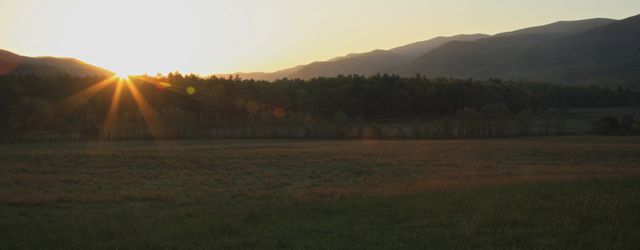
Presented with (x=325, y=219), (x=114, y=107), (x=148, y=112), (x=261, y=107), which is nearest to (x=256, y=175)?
(x=325, y=219)

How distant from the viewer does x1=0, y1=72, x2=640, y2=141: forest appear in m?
115

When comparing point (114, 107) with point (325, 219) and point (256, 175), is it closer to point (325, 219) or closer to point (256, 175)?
point (256, 175)

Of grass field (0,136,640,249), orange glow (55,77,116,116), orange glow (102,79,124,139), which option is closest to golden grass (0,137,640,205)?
grass field (0,136,640,249)

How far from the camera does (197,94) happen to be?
164 meters

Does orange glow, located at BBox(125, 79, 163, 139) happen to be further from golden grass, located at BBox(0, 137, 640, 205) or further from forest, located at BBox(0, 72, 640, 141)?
golden grass, located at BBox(0, 137, 640, 205)

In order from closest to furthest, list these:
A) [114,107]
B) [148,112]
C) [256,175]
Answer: [256,175] → [148,112] → [114,107]

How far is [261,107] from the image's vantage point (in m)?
166

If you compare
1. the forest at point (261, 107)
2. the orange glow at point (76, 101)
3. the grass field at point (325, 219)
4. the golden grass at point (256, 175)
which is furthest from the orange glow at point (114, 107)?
the grass field at point (325, 219)

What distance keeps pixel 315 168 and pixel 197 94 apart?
125 m

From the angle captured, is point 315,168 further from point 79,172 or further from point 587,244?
point 587,244

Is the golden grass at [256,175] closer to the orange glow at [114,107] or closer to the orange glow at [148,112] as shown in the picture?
the orange glow at [148,112]

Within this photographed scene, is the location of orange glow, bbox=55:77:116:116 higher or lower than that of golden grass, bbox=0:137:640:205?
higher

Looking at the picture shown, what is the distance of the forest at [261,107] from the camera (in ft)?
377

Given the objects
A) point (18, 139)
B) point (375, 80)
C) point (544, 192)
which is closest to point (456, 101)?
point (375, 80)
